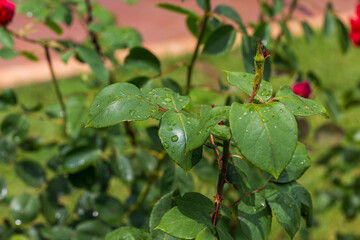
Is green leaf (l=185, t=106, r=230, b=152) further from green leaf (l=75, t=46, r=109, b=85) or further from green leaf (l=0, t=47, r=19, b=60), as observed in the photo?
green leaf (l=0, t=47, r=19, b=60)

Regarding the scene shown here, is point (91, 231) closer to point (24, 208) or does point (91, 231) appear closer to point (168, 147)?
point (24, 208)

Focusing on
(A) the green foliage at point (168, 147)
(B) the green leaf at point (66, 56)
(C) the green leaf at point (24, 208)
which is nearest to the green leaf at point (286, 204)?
(A) the green foliage at point (168, 147)

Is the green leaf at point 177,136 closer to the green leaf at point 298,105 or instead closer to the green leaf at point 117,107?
the green leaf at point 117,107

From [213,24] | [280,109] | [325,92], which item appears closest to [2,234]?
[213,24]

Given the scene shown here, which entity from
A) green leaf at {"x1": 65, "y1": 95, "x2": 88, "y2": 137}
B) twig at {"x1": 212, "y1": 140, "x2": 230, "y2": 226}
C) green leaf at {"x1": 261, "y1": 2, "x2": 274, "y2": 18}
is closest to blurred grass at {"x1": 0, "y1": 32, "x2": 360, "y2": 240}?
green leaf at {"x1": 261, "y1": 2, "x2": 274, "y2": 18}

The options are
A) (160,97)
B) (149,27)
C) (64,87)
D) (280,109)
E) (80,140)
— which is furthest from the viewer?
(149,27)

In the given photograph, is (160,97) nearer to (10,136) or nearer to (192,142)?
(192,142)

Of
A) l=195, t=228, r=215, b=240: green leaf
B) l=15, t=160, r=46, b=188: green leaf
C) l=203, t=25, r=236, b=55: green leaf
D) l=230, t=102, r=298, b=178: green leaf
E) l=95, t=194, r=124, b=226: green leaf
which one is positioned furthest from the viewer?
l=15, t=160, r=46, b=188: green leaf
